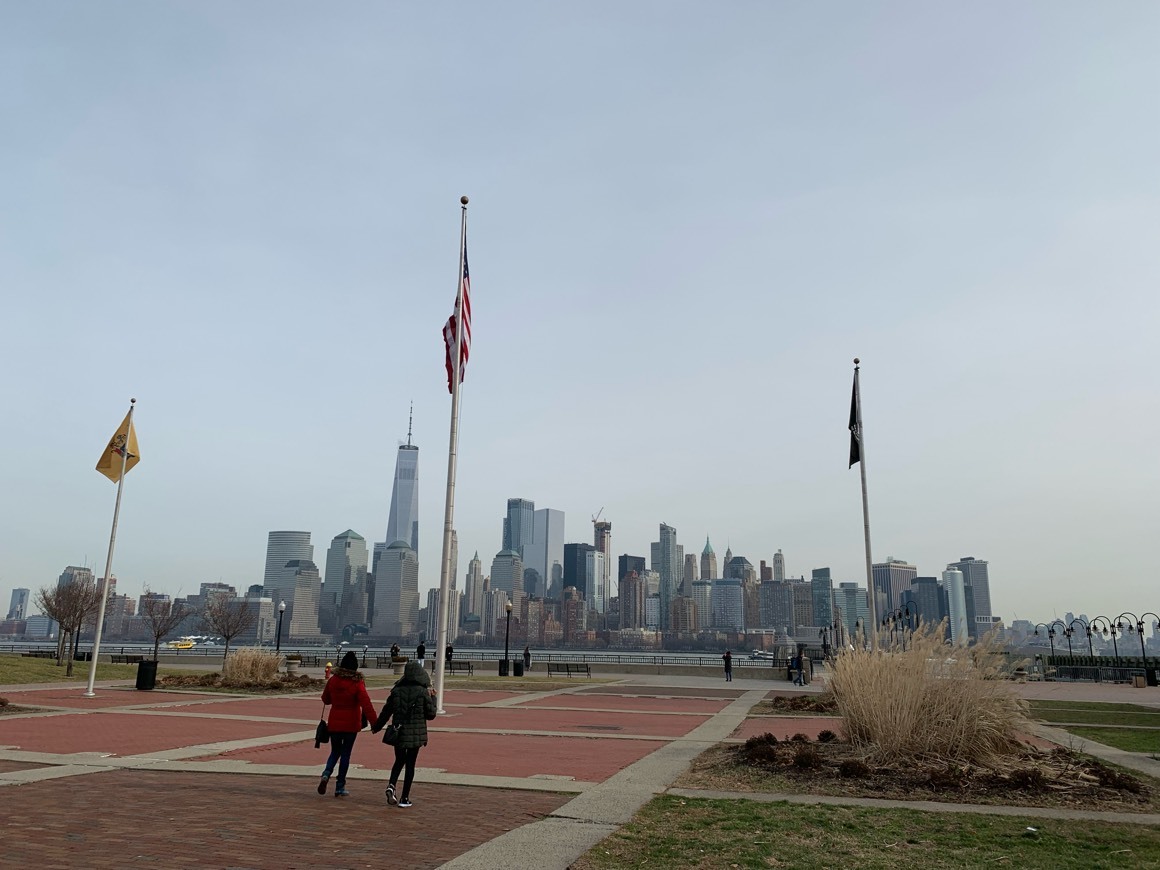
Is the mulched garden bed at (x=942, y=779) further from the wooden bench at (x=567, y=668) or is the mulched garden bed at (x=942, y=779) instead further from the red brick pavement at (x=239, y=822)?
the wooden bench at (x=567, y=668)

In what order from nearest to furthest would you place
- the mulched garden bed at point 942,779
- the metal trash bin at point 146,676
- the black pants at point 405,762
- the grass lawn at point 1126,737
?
1. the black pants at point 405,762
2. the mulched garden bed at point 942,779
3. the grass lawn at point 1126,737
4. the metal trash bin at point 146,676

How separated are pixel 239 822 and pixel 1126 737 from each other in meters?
18.2

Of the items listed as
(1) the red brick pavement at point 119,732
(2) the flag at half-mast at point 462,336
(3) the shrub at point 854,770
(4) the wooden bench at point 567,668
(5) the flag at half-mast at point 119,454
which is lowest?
(4) the wooden bench at point 567,668

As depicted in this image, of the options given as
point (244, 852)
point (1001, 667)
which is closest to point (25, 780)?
point (244, 852)

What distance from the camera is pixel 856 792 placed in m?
10.6

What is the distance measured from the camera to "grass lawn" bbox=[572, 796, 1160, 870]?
7.29 metres

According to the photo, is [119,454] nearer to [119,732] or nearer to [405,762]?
[119,732]

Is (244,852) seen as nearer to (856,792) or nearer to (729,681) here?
(856,792)

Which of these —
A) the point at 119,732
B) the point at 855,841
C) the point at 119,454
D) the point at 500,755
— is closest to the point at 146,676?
the point at 119,454

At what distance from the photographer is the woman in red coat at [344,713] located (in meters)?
10.1

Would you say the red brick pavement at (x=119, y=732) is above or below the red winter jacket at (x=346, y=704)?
below

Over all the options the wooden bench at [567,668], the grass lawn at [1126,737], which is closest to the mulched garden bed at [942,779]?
the grass lawn at [1126,737]

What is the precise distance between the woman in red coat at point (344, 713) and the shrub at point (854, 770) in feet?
20.7

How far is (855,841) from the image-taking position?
317 inches
